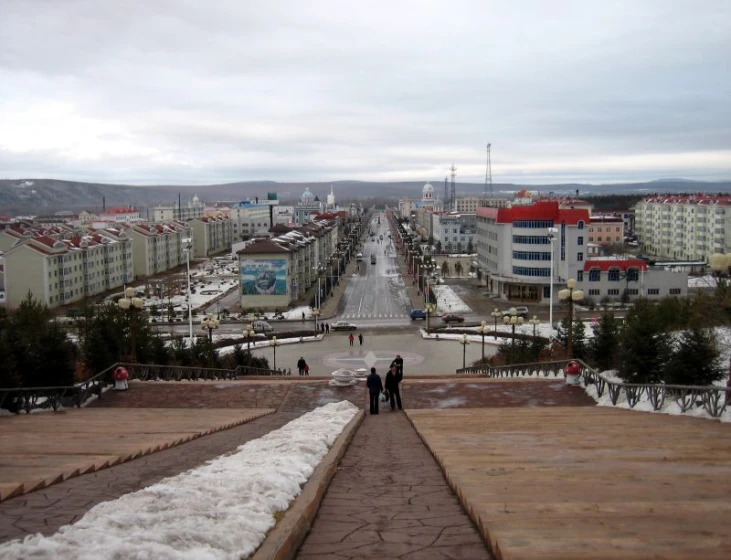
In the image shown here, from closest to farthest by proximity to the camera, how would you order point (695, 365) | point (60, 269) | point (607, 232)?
point (695, 365) → point (60, 269) → point (607, 232)

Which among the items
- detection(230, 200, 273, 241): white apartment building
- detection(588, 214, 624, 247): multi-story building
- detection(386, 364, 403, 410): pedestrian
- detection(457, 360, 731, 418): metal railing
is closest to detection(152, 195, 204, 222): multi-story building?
detection(230, 200, 273, 241): white apartment building

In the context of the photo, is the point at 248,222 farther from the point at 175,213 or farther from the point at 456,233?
the point at 456,233

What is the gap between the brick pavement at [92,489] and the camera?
388 cm

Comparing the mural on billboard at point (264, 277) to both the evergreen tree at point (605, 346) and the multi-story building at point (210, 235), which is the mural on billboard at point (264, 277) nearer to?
the evergreen tree at point (605, 346)

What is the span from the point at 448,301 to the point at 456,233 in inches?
2119

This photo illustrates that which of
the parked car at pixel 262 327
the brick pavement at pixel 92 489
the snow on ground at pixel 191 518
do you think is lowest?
the parked car at pixel 262 327

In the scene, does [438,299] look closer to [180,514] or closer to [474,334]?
[474,334]

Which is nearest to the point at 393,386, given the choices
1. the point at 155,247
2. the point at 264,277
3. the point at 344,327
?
the point at 344,327

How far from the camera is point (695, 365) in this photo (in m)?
13.4

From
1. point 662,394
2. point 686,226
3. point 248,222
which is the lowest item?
point 662,394

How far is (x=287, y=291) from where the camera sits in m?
51.7

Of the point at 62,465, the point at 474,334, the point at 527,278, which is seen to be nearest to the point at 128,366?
the point at 62,465

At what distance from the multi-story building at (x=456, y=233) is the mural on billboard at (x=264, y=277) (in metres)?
54.7

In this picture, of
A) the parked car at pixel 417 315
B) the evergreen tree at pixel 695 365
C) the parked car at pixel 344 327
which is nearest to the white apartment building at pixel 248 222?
the parked car at pixel 417 315
